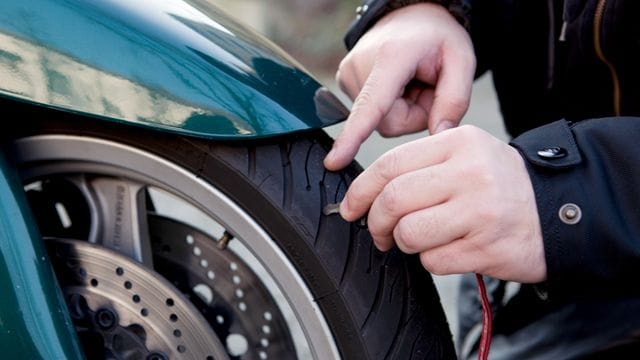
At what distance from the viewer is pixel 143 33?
3.33 ft

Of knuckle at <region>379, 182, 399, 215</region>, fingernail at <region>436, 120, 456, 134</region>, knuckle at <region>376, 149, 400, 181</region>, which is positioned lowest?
knuckle at <region>379, 182, 399, 215</region>

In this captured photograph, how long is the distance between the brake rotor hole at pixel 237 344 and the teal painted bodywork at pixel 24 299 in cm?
21

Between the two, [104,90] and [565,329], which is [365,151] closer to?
[565,329]

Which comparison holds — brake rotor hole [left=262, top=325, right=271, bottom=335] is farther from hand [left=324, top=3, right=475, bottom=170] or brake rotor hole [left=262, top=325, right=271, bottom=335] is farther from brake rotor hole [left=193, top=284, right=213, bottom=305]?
hand [left=324, top=3, right=475, bottom=170]

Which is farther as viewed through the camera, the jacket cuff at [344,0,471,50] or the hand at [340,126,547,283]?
the jacket cuff at [344,0,471,50]

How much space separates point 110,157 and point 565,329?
2.15ft

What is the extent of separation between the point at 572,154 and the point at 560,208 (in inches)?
2.6

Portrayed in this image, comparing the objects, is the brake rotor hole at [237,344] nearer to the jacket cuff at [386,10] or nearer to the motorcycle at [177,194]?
the motorcycle at [177,194]

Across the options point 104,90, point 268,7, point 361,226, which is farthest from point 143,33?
point 268,7

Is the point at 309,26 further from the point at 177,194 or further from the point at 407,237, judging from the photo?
the point at 407,237

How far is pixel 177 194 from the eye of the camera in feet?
3.53

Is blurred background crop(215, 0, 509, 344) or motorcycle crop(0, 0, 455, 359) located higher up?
blurred background crop(215, 0, 509, 344)

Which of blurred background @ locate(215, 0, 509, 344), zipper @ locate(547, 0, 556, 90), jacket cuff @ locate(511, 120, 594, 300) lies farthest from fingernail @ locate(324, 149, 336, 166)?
blurred background @ locate(215, 0, 509, 344)

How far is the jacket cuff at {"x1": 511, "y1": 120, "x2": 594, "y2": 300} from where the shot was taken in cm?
97
